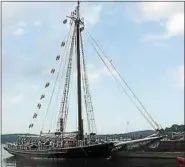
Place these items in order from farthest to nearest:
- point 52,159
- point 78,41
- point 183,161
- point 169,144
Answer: point 78,41 → point 52,159 → point 169,144 → point 183,161

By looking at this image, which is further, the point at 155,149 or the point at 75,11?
the point at 75,11

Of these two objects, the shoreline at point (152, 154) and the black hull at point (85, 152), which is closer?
the shoreline at point (152, 154)

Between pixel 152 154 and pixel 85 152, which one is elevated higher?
pixel 85 152

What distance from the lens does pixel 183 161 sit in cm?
4334

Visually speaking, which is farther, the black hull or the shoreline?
the black hull

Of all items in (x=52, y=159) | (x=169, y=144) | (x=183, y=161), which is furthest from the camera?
(x=52, y=159)

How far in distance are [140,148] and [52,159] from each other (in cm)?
1527

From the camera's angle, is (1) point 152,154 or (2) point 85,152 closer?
(1) point 152,154

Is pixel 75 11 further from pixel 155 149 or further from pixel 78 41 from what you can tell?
pixel 155 149

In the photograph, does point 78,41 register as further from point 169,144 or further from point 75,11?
point 169,144

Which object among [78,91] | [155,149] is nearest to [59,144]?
[78,91]

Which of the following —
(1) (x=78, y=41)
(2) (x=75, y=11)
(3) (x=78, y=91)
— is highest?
(2) (x=75, y=11)

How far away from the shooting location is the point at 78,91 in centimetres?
8494

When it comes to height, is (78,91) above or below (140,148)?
above
